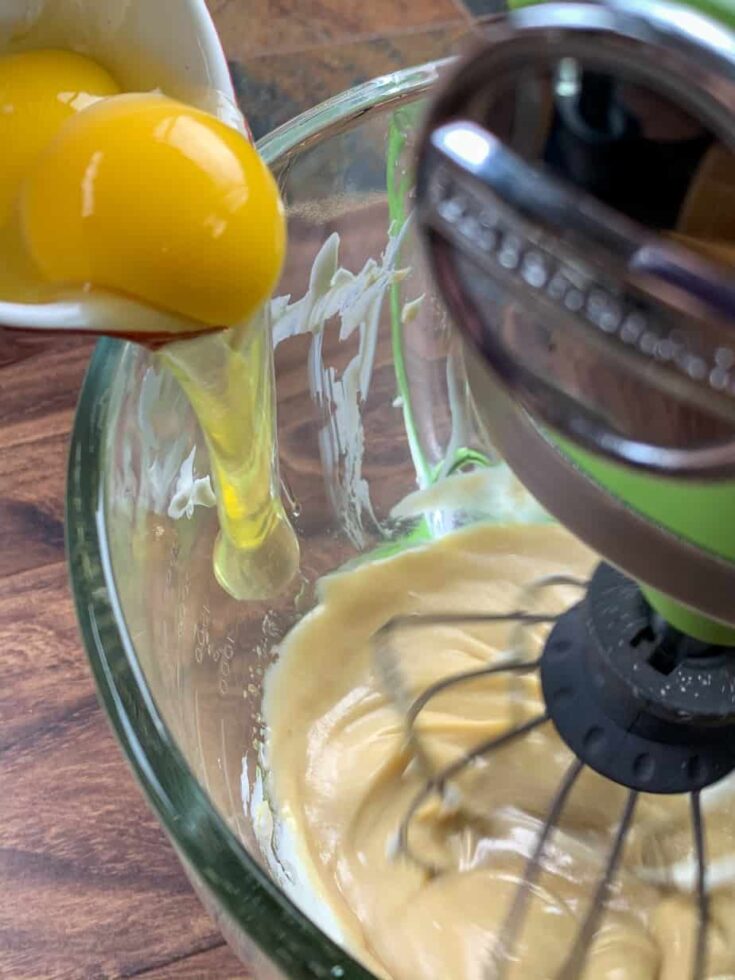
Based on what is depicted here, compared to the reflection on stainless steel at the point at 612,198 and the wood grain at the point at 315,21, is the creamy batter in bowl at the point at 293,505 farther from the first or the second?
the wood grain at the point at 315,21

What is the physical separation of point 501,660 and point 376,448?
128mm

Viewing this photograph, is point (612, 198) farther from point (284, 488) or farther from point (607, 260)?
point (284, 488)

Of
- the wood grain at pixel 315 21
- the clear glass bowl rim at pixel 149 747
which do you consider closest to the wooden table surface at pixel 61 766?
the wood grain at pixel 315 21

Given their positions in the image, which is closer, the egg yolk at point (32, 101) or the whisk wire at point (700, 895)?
the egg yolk at point (32, 101)

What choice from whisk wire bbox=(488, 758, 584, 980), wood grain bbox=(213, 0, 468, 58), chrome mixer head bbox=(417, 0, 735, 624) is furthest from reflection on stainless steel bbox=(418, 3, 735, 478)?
wood grain bbox=(213, 0, 468, 58)

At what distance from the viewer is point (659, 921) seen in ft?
1.50

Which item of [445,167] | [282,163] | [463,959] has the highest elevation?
[445,167]

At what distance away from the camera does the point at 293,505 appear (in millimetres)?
528

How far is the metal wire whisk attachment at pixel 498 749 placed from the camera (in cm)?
44

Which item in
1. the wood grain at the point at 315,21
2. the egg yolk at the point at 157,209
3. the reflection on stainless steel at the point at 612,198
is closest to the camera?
the reflection on stainless steel at the point at 612,198

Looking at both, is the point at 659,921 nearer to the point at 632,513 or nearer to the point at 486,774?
the point at 486,774

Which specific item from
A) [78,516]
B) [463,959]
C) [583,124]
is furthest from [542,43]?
[463,959]

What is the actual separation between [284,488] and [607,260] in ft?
1.10

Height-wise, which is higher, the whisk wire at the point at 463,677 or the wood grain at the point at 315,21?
the wood grain at the point at 315,21
